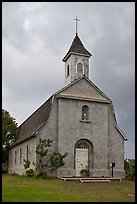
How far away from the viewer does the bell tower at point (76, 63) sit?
34.2m

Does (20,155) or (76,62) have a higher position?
(76,62)

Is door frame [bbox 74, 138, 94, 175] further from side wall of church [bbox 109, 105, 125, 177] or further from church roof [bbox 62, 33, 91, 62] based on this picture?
church roof [bbox 62, 33, 91, 62]

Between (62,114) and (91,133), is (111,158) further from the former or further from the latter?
(62,114)

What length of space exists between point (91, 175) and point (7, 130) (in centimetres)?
1924

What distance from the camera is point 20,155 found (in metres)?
36.5

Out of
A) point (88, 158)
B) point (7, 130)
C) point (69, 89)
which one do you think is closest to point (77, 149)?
point (88, 158)

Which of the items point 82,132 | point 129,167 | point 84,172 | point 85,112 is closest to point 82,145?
point 82,132

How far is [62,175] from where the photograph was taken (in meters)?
27.9

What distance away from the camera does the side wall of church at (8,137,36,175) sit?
97.9ft

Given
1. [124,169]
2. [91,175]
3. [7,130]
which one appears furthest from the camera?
[7,130]

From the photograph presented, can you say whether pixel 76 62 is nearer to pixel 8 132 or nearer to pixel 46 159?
pixel 46 159

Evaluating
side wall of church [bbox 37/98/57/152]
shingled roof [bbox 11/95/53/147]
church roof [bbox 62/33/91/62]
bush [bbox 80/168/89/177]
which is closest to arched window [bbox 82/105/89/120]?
side wall of church [bbox 37/98/57/152]

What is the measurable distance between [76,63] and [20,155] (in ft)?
40.2

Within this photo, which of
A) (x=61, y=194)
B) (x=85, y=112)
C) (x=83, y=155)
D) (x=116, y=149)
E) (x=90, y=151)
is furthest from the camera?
(x=116, y=149)
